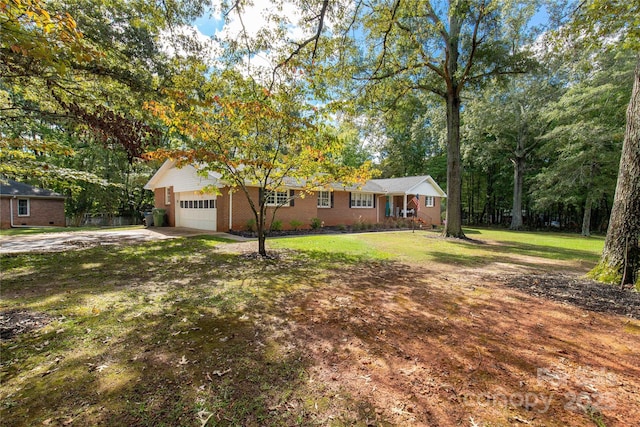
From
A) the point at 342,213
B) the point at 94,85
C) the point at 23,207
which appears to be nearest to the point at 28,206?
the point at 23,207

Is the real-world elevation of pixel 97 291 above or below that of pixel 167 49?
below

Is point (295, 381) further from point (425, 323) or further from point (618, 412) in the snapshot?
point (618, 412)

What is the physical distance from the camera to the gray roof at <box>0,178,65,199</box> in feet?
66.0

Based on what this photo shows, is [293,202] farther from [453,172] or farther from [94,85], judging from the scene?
[94,85]

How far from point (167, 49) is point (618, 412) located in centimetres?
1215

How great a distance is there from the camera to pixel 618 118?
18609 mm

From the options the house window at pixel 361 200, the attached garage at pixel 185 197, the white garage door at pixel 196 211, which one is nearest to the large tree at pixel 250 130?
the attached garage at pixel 185 197

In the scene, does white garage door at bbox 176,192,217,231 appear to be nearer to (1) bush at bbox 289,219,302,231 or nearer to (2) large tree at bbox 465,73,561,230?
(1) bush at bbox 289,219,302,231

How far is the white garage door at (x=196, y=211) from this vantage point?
15062mm

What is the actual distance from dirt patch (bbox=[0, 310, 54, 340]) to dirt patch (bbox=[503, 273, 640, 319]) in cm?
745

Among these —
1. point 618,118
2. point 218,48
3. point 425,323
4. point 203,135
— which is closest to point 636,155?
point 425,323

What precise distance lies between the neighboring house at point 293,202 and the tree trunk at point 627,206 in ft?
29.5

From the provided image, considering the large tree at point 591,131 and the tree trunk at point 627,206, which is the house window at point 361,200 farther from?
the tree trunk at point 627,206

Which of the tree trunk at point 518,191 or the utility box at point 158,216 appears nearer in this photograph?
the utility box at point 158,216
